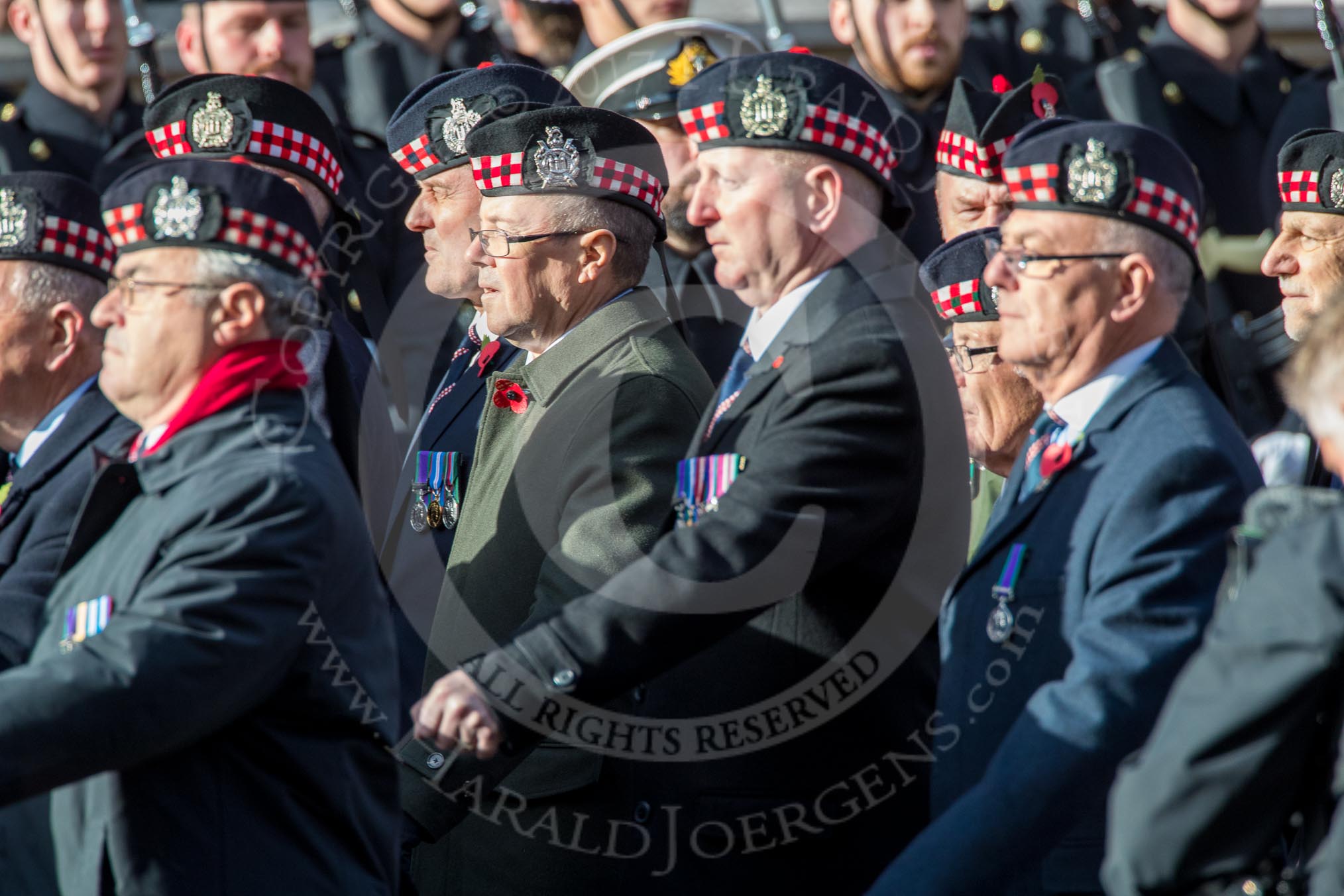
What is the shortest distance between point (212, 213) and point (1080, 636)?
1.59m

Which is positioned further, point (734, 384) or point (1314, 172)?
point (1314, 172)

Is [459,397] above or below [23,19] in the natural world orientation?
below

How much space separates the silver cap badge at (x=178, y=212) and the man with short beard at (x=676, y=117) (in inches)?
80.9

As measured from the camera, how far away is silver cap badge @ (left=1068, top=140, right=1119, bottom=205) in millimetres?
3359

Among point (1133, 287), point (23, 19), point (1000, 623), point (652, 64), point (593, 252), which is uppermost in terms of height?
point (23, 19)

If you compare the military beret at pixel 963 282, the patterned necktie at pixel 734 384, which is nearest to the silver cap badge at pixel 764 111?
the patterned necktie at pixel 734 384

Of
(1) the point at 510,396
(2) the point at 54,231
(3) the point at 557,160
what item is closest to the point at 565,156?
(3) the point at 557,160

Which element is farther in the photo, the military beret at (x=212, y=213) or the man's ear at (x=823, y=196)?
the man's ear at (x=823, y=196)

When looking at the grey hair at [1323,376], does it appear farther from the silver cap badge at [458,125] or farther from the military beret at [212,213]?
the silver cap badge at [458,125]

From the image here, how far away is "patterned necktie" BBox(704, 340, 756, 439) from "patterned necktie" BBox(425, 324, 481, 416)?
112 cm

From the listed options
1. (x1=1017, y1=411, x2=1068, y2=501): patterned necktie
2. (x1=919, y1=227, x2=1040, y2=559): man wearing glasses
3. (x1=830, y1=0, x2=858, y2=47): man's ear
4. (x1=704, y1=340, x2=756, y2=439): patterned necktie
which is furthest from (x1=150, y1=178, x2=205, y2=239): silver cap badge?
(x1=830, y1=0, x2=858, y2=47): man's ear

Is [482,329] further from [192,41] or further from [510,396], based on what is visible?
[192,41]

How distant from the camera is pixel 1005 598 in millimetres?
3256

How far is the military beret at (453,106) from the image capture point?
4.94 metres
